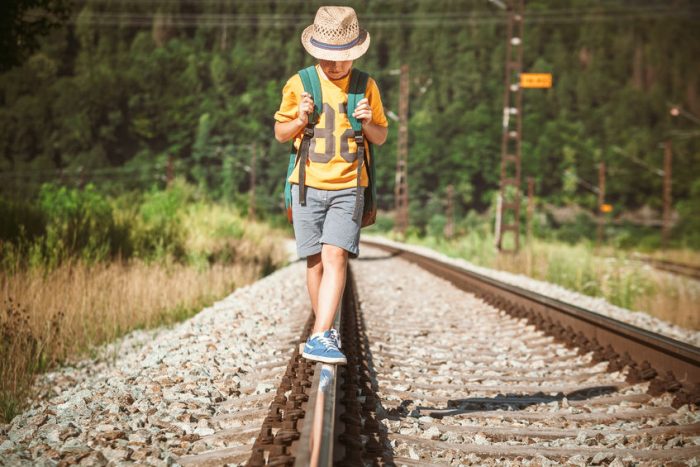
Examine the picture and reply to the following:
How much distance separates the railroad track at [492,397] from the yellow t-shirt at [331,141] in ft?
3.03

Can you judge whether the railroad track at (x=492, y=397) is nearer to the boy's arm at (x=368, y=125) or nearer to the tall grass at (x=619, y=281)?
the boy's arm at (x=368, y=125)

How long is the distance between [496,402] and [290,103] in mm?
1922

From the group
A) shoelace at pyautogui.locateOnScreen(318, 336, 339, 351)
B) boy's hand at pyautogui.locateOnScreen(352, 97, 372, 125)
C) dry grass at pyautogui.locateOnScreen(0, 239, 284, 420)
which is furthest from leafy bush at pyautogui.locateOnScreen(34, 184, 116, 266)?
boy's hand at pyautogui.locateOnScreen(352, 97, 372, 125)

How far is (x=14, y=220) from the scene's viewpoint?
8.38 m

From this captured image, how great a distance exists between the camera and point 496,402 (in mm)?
3555

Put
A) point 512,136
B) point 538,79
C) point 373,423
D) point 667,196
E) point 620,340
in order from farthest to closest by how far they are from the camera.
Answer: point 667,196 < point 512,136 < point 538,79 < point 620,340 < point 373,423

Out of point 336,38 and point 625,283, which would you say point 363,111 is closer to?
point 336,38

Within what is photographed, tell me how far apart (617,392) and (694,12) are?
487 ft

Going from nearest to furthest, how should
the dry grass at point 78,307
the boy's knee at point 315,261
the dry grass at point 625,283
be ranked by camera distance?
the boy's knee at point 315,261
the dry grass at point 78,307
the dry grass at point 625,283

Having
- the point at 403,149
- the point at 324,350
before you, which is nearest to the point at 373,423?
the point at 324,350

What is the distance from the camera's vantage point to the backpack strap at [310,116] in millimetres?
3162

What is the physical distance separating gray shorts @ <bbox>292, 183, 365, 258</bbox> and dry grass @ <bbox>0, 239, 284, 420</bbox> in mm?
1814

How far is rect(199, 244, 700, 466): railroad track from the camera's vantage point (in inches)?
101

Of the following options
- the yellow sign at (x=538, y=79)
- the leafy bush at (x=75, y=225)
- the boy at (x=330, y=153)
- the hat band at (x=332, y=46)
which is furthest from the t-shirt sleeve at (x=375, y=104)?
the yellow sign at (x=538, y=79)
